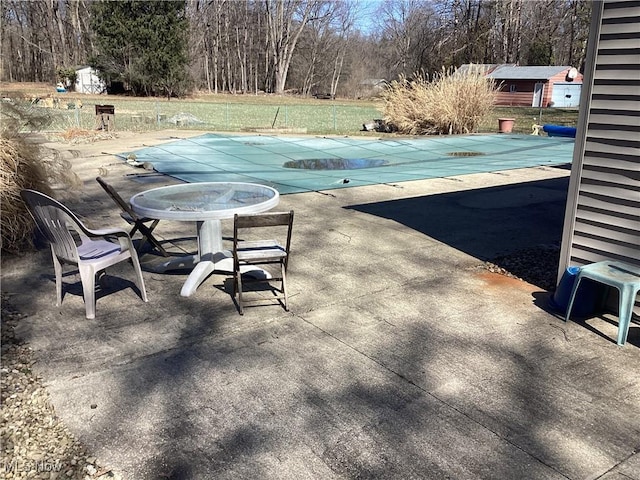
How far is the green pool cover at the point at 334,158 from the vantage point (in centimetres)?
948

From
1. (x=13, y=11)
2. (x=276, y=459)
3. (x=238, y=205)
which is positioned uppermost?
(x=13, y=11)

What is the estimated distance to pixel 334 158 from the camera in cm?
1224

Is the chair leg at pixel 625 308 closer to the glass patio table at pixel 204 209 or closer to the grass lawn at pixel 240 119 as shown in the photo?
the glass patio table at pixel 204 209

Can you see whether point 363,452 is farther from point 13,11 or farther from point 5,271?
point 13,11

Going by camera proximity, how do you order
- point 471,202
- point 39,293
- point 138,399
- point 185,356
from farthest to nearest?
1. point 471,202
2. point 39,293
3. point 185,356
4. point 138,399

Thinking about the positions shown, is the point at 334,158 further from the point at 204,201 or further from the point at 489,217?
the point at 204,201

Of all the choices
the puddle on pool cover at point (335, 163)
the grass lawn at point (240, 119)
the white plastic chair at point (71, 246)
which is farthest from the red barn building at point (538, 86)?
the white plastic chair at point (71, 246)

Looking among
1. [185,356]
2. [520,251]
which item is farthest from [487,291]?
[185,356]

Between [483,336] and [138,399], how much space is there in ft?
7.46

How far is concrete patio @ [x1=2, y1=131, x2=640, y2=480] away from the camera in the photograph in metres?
2.42

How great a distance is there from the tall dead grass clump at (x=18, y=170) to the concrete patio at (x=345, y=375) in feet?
1.01

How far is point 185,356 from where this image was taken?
130 inches

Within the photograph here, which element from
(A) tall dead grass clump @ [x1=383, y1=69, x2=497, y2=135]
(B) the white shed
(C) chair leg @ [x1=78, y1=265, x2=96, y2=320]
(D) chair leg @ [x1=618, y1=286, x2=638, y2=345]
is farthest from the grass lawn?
(D) chair leg @ [x1=618, y1=286, x2=638, y2=345]

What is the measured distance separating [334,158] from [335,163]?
489 millimetres
